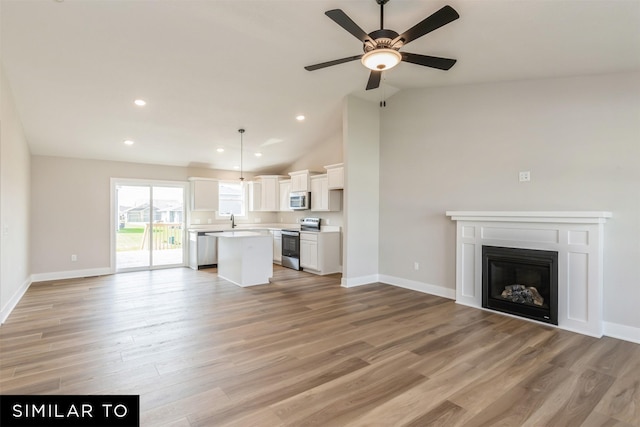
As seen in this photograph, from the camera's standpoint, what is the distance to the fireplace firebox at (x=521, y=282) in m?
3.56

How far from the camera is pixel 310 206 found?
7.05 m

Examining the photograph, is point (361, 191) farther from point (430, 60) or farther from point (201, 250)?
point (201, 250)

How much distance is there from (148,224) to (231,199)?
6.63 feet

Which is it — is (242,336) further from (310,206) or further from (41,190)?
(41,190)

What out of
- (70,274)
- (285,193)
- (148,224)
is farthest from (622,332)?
(70,274)

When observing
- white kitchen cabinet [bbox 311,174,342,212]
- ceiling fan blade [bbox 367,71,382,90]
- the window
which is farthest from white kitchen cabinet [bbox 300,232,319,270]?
ceiling fan blade [bbox 367,71,382,90]

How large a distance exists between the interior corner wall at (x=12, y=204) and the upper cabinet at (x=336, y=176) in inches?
187

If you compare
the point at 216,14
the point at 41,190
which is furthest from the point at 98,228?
the point at 216,14

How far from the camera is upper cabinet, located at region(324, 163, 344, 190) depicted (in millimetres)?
6204

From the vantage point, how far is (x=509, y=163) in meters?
4.13

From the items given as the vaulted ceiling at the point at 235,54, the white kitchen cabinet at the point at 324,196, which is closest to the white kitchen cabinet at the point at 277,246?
the white kitchen cabinet at the point at 324,196

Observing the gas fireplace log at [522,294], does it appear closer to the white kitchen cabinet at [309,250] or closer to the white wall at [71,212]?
the white kitchen cabinet at [309,250]

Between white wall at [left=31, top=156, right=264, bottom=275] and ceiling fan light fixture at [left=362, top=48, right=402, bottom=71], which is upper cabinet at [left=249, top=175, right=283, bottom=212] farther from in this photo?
ceiling fan light fixture at [left=362, top=48, right=402, bottom=71]

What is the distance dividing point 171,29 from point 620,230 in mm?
5107
